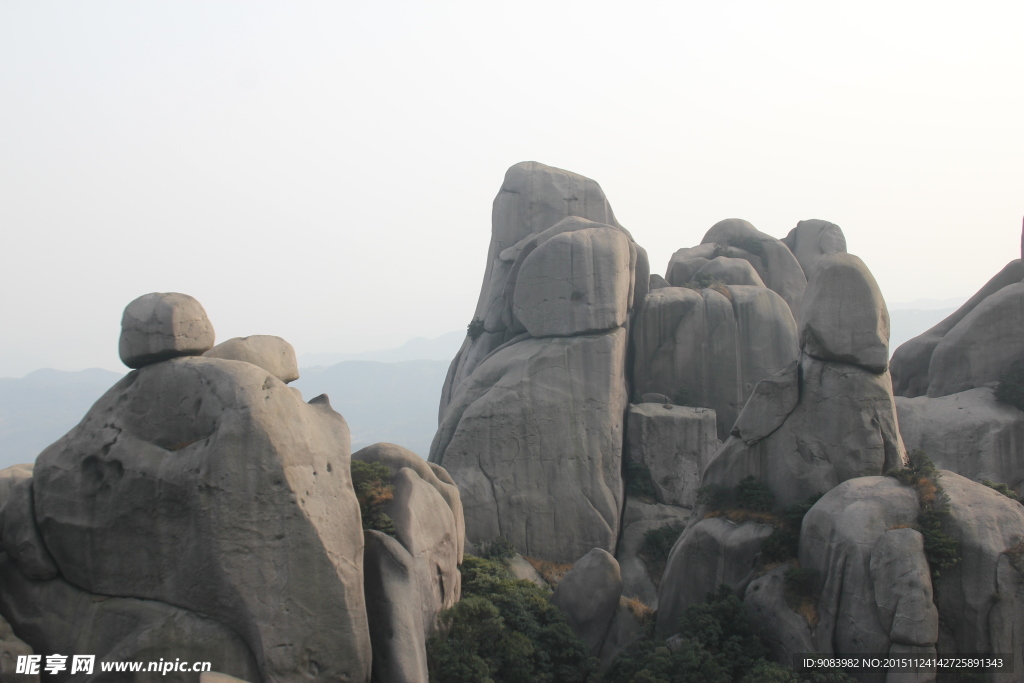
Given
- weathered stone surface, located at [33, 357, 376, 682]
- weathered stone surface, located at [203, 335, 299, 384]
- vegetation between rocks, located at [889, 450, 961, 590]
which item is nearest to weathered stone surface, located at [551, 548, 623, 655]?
vegetation between rocks, located at [889, 450, 961, 590]

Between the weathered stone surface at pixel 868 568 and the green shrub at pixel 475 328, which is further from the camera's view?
the green shrub at pixel 475 328

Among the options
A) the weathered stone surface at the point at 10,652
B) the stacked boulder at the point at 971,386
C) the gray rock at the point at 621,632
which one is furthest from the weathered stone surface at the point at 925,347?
the weathered stone surface at the point at 10,652

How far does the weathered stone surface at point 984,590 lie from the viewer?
62.3 feet

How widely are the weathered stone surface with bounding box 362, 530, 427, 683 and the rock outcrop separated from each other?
67 centimetres

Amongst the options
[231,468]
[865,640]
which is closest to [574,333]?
[865,640]

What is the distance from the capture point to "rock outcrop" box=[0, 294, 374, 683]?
626 inches

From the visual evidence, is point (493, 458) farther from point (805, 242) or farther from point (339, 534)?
point (805, 242)

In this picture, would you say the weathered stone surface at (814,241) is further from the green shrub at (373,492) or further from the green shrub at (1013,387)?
the green shrub at (373,492)

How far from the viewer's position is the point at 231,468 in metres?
16.1

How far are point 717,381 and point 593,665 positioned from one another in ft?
61.3

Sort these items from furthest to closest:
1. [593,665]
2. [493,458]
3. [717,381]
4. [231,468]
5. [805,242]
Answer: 1. [805,242]
2. [717,381]
3. [493,458]
4. [593,665]
5. [231,468]

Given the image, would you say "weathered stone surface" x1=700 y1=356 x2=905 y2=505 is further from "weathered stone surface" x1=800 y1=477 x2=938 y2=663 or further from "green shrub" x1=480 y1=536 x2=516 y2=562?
"green shrub" x1=480 y1=536 x2=516 y2=562

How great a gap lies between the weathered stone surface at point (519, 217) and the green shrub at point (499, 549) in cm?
992

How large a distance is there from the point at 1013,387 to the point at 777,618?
17746mm
